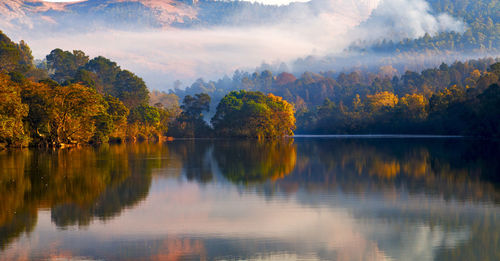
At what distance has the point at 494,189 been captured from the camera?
20.9 m

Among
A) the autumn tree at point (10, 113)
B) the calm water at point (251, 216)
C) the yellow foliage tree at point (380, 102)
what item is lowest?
the calm water at point (251, 216)

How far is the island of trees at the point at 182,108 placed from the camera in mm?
56812

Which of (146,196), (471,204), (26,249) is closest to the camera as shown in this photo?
(26,249)

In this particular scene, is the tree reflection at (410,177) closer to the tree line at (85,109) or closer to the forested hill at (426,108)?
the tree line at (85,109)

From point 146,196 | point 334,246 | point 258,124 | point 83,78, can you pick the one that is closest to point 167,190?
point 146,196

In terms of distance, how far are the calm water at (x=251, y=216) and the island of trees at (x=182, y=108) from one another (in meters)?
30.5

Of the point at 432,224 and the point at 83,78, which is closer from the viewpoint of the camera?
the point at 432,224

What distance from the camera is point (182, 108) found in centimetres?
12062

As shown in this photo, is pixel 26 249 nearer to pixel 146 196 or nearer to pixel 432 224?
pixel 146 196

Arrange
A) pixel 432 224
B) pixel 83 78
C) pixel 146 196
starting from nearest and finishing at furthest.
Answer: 1. pixel 432 224
2. pixel 146 196
3. pixel 83 78

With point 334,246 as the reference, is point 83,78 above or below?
above

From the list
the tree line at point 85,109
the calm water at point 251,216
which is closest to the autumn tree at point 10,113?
the tree line at point 85,109

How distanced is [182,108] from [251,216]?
106 metres

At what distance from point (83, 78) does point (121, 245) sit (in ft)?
259
